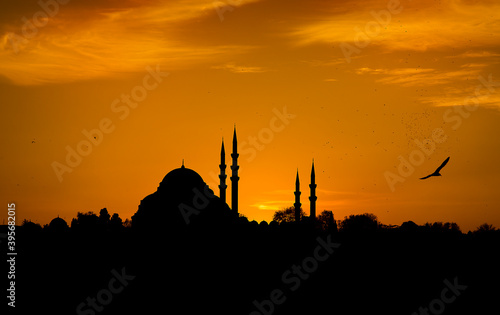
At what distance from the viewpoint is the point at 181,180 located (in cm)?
6112

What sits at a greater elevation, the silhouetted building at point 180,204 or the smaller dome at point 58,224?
the smaller dome at point 58,224

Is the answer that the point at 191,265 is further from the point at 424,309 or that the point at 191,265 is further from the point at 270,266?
the point at 424,309

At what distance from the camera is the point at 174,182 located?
6103 cm

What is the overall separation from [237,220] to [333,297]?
1302 cm

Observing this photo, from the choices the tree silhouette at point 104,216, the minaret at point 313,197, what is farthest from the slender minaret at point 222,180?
the tree silhouette at point 104,216

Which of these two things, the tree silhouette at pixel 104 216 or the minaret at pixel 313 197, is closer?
the minaret at pixel 313 197

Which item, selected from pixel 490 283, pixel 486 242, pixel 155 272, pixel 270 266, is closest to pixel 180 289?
pixel 155 272

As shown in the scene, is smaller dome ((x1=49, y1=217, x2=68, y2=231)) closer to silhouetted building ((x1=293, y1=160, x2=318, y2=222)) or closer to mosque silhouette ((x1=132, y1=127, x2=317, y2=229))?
mosque silhouette ((x1=132, y1=127, x2=317, y2=229))

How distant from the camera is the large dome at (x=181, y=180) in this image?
60.9 m

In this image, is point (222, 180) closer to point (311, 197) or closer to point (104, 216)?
point (311, 197)

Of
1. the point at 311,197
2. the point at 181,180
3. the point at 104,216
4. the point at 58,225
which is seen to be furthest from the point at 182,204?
the point at 104,216

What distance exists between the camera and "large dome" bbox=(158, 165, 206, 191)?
60.9m

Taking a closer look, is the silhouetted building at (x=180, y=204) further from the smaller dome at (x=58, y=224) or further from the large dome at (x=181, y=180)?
the smaller dome at (x=58, y=224)

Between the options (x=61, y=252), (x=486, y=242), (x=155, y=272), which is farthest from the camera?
(x=486, y=242)
